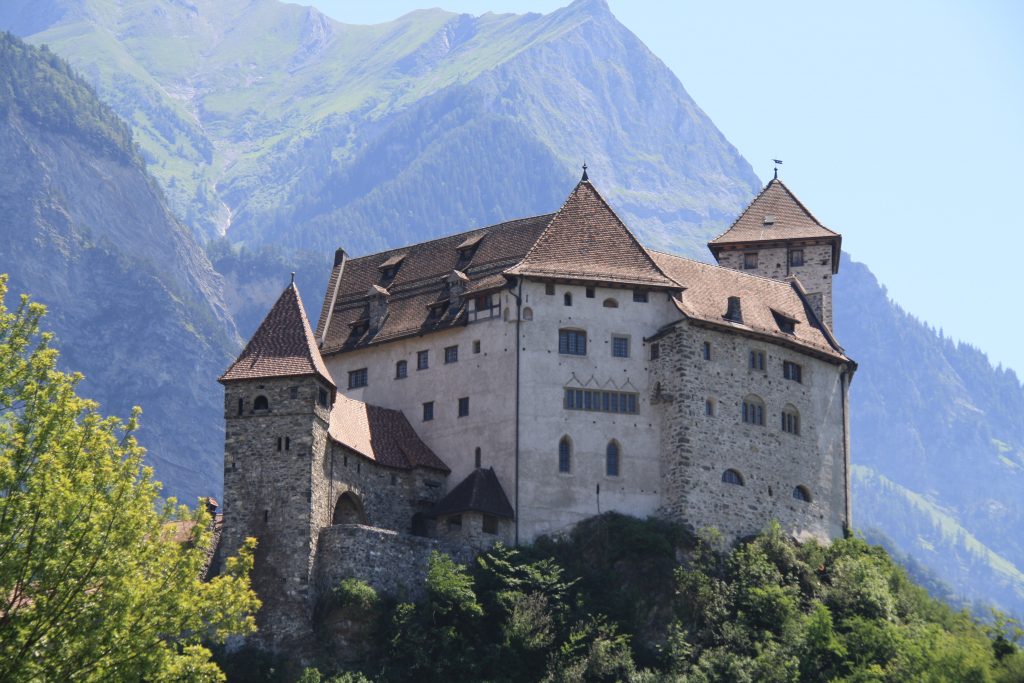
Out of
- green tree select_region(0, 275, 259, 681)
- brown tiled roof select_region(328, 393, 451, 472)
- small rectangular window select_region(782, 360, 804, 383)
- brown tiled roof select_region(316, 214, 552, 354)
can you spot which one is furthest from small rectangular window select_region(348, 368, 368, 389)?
green tree select_region(0, 275, 259, 681)

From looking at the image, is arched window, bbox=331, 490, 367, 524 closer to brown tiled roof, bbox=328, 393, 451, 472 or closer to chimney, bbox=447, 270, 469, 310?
brown tiled roof, bbox=328, 393, 451, 472

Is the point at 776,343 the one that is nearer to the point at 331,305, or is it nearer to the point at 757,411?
the point at 757,411

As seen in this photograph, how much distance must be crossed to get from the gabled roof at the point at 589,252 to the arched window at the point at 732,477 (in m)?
9.00

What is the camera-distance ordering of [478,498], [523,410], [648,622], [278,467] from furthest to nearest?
[523,410] → [478,498] → [648,622] → [278,467]

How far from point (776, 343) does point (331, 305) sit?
22892 millimetres

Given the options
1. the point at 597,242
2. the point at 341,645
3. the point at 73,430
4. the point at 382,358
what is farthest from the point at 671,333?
the point at 73,430

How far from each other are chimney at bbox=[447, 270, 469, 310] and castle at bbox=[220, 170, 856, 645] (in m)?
0.10

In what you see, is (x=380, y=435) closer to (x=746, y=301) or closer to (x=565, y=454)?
(x=565, y=454)

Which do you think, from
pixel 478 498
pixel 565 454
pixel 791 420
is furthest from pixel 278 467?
pixel 791 420

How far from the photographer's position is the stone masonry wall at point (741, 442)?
3081 inches

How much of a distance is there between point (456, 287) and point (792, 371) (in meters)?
16.7

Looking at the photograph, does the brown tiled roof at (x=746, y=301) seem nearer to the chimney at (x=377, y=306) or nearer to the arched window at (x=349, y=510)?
the chimney at (x=377, y=306)

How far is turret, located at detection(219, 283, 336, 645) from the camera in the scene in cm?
6875

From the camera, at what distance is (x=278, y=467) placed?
70125 millimetres
